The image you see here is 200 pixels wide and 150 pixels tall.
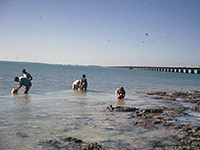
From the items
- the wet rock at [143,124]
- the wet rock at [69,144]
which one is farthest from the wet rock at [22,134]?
the wet rock at [143,124]

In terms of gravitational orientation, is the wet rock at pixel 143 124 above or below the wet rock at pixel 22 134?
above

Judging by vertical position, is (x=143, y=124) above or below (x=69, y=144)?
above

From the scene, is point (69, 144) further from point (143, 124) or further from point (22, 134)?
→ point (143, 124)

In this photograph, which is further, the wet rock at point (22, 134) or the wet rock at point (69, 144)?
the wet rock at point (22, 134)

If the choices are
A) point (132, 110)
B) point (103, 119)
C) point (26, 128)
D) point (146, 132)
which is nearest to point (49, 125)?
point (26, 128)

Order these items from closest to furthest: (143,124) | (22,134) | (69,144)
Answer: (69,144)
(22,134)
(143,124)

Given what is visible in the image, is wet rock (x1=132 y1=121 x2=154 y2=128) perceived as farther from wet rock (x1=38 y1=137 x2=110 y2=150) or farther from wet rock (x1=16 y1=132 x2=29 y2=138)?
wet rock (x1=16 y1=132 x2=29 y2=138)

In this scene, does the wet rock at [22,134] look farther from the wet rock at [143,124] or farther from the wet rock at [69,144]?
A: the wet rock at [143,124]

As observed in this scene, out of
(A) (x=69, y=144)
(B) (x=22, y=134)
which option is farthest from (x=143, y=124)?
(B) (x=22, y=134)

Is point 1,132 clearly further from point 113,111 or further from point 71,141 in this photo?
point 113,111

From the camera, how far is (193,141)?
5730 mm

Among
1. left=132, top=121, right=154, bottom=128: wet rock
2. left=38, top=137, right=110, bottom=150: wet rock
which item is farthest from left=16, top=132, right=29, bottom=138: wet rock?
left=132, top=121, right=154, bottom=128: wet rock

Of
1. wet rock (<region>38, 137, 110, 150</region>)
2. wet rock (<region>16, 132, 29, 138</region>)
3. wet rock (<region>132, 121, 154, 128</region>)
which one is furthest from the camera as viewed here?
wet rock (<region>132, 121, 154, 128</region>)

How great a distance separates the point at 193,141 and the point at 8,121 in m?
6.80
